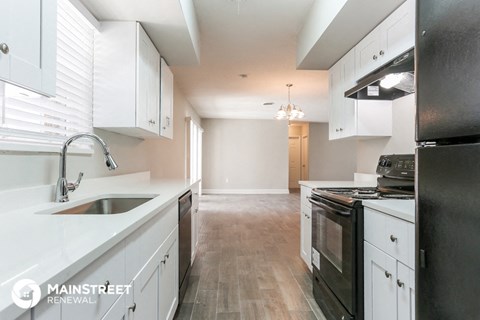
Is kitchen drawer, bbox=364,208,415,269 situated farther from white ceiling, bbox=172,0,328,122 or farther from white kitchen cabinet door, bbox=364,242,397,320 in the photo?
white ceiling, bbox=172,0,328,122

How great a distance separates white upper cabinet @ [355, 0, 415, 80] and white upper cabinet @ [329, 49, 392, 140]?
0.62ft

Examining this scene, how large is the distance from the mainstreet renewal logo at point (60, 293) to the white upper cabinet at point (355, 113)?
2345 millimetres

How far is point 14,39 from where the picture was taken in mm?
808

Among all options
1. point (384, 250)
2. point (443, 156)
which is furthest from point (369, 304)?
point (443, 156)

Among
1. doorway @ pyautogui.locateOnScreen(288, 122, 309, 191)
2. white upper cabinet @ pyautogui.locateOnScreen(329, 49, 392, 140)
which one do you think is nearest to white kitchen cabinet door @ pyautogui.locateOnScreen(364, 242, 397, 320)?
white upper cabinet @ pyautogui.locateOnScreen(329, 49, 392, 140)

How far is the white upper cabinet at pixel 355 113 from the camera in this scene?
2.46 m

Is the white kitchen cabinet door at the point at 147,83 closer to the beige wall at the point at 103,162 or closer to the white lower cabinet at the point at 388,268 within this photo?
the beige wall at the point at 103,162

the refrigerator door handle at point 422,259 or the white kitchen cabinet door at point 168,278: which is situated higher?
the refrigerator door handle at point 422,259

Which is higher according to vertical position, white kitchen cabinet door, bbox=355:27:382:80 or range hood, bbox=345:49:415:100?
white kitchen cabinet door, bbox=355:27:382:80

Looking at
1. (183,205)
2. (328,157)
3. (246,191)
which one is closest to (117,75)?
(183,205)

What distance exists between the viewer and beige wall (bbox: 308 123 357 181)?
32.2 ft

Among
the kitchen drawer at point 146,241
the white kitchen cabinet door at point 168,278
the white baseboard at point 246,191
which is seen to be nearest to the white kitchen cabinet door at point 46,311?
the kitchen drawer at point 146,241

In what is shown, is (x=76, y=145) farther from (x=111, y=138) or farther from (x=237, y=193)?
(x=237, y=193)

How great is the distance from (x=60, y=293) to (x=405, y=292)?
1.33m
